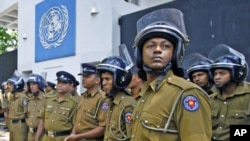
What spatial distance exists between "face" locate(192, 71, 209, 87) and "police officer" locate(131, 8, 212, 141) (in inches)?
83.7

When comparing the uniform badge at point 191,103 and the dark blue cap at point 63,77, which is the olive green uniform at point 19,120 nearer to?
the dark blue cap at point 63,77

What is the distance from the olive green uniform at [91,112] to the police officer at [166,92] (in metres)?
1.88

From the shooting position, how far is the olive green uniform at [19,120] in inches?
255

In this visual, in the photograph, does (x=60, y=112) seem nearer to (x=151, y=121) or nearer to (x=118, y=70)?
(x=118, y=70)

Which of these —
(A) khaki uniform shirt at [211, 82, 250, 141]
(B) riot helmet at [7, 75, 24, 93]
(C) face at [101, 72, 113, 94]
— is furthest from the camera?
(B) riot helmet at [7, 75, 24, 93]

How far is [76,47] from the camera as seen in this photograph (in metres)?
10.6

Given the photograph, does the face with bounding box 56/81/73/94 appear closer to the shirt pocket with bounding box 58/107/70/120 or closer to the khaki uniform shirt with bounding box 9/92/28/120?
the shirt pocket with bounding box 58/107/70/120

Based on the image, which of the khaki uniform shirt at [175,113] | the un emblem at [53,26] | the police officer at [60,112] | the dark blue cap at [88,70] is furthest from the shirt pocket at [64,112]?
the un emblem at [53,26]

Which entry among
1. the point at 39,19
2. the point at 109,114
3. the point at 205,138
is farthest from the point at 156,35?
the point at 39,19

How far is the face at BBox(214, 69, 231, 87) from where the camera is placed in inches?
134

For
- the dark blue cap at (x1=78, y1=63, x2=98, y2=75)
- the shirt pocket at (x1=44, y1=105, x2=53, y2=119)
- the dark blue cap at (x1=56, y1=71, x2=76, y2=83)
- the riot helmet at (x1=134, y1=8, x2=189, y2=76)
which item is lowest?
the shirt pocket at (x1=44, y1=105, x2=53, y2=119)

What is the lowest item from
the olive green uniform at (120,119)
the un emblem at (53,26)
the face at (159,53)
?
the olive green uniform at (120,119)

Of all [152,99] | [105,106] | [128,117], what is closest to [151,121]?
[152,99]

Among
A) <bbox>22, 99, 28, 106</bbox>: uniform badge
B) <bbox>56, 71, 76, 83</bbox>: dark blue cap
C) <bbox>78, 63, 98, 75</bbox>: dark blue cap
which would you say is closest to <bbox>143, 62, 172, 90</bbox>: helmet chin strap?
<bbox>78, 63, 98, 75</bbox>: dark blue cap
